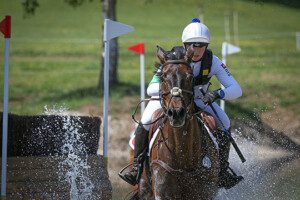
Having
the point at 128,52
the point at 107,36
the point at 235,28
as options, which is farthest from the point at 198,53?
the point at 235,28

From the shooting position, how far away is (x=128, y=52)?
29.1 metres

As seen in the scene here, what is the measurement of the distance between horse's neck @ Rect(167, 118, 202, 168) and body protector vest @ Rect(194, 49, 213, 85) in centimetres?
91

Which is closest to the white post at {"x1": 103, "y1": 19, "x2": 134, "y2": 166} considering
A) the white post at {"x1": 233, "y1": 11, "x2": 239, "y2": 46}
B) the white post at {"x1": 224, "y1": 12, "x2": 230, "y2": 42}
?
the white post at {"x1": 233, "y1": 11, "x2": 239, "y2": 46}

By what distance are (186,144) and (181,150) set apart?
94 millimetres

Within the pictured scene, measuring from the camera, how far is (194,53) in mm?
7684

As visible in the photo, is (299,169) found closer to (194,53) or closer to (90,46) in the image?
(194,53)

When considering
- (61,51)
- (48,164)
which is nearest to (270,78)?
(61,51)

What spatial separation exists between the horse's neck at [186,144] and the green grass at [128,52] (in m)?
10.9

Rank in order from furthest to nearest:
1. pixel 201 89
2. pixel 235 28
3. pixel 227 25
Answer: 1. pixel 227 25
2. pixel 235 28
3. pixel 201 89

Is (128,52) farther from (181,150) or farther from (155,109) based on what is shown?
(181,150)

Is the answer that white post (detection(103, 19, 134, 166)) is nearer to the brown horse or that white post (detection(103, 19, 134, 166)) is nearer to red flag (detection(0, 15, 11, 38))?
red flag (detection(0, 15, 11, 38))

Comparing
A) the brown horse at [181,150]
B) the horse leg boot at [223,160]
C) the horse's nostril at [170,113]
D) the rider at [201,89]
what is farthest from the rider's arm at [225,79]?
the horse's nostril at [170,113]

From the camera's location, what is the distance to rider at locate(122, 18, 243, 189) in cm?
776

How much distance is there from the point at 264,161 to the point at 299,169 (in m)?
1.00
